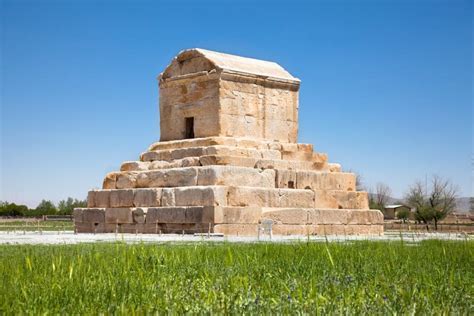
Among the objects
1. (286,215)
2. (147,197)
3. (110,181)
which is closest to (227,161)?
(286,215)

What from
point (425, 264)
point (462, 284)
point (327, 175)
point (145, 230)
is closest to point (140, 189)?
point (145, 230)

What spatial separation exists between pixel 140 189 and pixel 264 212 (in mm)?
3661

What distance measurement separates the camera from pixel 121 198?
832 inches

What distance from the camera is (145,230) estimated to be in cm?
1986

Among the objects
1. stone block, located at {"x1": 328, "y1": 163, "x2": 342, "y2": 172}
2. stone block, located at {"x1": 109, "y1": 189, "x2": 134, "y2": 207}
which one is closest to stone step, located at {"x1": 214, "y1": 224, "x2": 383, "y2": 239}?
stone block, located at {"x1": 328, "y1": 163, "x2": 342, "y2": 172}

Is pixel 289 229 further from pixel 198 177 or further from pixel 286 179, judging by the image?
pixel 198 177

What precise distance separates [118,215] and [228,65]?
5364 millimetres

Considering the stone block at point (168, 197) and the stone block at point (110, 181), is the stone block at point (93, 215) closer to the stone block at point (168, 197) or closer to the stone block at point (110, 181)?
the stone block at point (110, 181)

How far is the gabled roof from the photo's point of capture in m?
21.4

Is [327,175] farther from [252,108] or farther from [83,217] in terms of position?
[83,217]

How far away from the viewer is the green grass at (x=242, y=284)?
5.30 m

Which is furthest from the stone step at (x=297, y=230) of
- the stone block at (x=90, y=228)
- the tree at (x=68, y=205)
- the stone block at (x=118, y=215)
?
the tree at (x=68, y=205)

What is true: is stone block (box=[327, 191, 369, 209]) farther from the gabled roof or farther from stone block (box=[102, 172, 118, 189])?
stone block (box=[102, 172, 118, 189])

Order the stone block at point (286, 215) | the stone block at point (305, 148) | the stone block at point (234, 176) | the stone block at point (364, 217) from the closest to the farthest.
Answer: the stone block at point (234, 176) < the stone block at point (286, 215) < the stone block at point (364, 217) < the stone block at point (305, 148)
